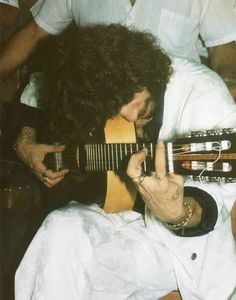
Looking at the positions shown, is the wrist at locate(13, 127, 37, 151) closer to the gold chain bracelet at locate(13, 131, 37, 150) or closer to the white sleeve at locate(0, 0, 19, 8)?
the gold chain bracelet at locate(13, 131, 37, 150)

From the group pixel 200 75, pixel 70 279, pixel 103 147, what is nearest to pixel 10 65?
pixel 103 147

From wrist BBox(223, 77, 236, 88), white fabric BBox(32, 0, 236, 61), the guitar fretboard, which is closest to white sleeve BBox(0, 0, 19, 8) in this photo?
white fabric BBox(32, 0, 236, 61)

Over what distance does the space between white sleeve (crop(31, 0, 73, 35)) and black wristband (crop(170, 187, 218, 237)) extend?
3.36 feet

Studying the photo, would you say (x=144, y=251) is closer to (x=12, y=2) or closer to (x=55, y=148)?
(x=55, y=148)

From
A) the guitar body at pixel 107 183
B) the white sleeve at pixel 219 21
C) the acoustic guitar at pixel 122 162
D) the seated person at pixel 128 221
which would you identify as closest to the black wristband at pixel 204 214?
the seated person at pixel 128 221

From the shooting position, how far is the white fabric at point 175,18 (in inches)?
57.6

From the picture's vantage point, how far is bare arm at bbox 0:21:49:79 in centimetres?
177

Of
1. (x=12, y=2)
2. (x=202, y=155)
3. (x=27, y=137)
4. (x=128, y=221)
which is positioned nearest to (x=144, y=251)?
(x=128, y=221)

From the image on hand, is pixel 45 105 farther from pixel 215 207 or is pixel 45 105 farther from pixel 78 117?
pixel 215 207

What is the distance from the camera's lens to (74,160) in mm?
1351

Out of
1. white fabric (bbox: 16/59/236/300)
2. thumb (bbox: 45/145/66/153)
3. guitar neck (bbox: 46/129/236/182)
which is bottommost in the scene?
white fabric (bbox: 16/59/236/300)

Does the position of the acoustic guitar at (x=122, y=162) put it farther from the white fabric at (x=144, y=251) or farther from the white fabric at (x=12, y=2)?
the white fabric at (x=12, y=2)

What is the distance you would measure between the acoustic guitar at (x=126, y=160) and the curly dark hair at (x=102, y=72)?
80 mm

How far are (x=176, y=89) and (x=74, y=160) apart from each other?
411mm
